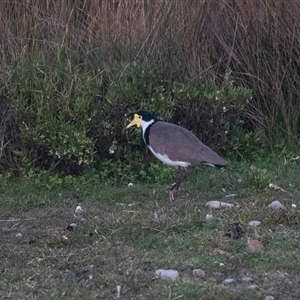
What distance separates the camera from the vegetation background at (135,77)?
7.15 meters

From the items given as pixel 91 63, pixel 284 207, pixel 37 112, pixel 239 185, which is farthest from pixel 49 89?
pixel 284 207

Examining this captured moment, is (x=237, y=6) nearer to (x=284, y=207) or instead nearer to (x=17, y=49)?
(x=17, y=49)

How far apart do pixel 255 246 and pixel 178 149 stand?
4.81ft

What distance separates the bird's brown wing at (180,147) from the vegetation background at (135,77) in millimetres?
832

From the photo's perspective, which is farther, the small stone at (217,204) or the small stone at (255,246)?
the small stone at (217,204)

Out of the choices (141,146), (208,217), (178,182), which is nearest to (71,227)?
(208,217)

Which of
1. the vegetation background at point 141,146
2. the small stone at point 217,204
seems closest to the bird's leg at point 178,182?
the vegetation background at point 141,146

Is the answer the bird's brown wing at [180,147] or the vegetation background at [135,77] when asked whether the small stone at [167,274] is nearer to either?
the bird's brown wing at [180,147]

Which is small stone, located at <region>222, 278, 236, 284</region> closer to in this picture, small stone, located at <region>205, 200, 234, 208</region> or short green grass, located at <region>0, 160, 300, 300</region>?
short green grass, located at <region>0, 160, 300, 300</region>

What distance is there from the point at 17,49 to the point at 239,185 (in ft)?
8.76

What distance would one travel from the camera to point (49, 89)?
7.19 m

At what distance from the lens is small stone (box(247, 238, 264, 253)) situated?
16.5 feet

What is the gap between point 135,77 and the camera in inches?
292

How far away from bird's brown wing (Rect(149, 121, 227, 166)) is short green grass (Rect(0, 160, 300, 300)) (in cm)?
36
